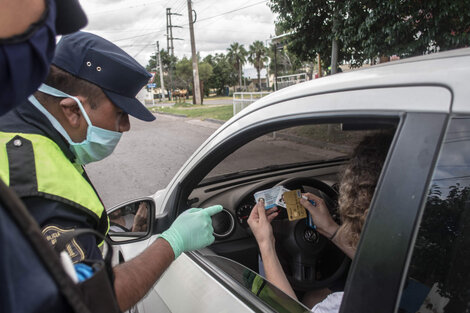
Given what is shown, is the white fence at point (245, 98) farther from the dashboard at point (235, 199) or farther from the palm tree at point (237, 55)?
the palm tree at point (237, 55)

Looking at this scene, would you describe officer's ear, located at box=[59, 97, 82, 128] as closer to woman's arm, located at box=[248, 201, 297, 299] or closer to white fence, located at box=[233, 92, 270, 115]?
woman's arm, located at box=[248, 201, 297, 299]

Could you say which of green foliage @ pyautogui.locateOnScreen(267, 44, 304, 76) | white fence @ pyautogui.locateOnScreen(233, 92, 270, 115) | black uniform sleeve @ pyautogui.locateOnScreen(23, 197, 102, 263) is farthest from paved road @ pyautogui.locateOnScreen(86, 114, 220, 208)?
black uniform sleeve @ pyautogui.locateOnScreen(23, 197, 102, 263)

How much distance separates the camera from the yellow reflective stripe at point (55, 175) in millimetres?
1053

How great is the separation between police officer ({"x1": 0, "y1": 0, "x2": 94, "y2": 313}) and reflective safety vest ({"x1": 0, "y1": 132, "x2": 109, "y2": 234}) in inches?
20.0

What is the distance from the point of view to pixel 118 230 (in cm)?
195

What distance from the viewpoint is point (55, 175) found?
3.59 ft

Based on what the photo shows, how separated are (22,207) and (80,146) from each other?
3.36 ft


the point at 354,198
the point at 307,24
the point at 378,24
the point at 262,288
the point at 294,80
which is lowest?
the point at 262,288

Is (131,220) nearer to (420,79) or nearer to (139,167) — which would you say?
(420,79)

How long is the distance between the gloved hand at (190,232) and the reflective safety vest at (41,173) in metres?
0.33

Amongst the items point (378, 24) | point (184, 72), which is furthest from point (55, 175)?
point (184, 72)

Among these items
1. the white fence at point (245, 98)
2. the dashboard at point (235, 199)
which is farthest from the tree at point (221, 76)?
the dashboard at point (235, 199)

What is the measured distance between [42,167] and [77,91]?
498 mm

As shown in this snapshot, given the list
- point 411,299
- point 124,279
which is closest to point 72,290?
point 124,279
